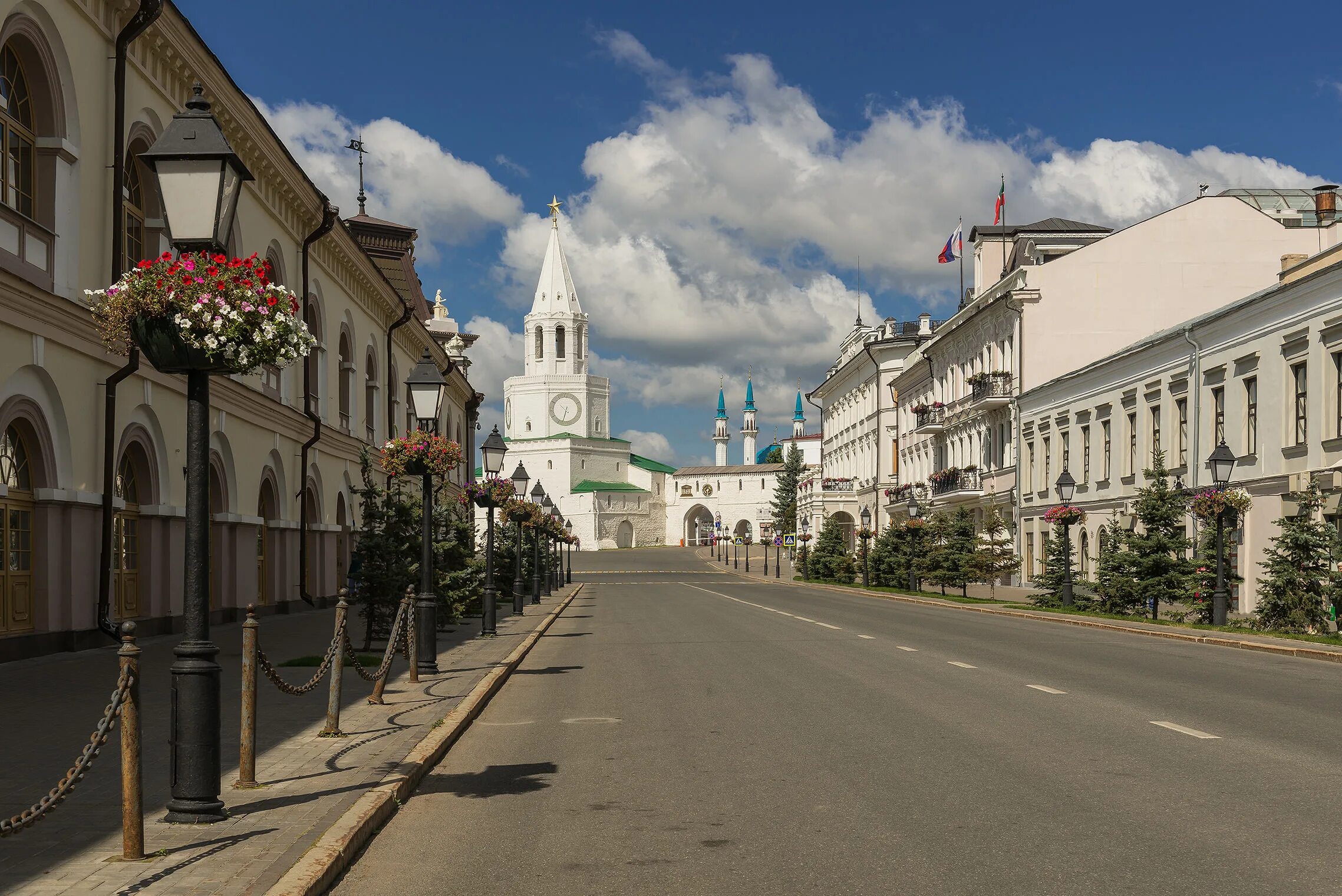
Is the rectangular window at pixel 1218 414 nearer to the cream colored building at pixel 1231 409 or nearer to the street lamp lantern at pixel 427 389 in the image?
the cream colored building at pixel 1231 409

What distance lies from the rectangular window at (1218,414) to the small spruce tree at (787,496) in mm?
99569

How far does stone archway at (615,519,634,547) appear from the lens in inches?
6590

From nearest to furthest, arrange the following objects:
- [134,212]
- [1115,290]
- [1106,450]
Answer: [134,212] < [1106,450] < [1115,290]

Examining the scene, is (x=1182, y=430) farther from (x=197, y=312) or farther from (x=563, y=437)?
(x=563, y=437)

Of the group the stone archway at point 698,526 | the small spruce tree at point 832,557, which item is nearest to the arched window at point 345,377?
the small spruce tree at point 832,557

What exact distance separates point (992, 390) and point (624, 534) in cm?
11670

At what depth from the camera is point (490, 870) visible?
6441mm

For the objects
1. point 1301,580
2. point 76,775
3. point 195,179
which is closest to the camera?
point 76,775

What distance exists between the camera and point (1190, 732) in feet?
35.1

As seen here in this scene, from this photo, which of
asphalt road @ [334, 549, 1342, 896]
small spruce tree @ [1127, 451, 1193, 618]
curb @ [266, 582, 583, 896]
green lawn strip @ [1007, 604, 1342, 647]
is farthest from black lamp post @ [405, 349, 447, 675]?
small spruce tree @ [1127, 451, 1193, 618]

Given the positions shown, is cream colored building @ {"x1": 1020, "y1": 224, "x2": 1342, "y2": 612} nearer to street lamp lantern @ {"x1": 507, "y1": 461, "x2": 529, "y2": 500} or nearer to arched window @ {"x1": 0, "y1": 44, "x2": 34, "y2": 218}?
street lamp lantern @ {"x1": 507, "y1": 461, "x2": 529, "y2": 500}

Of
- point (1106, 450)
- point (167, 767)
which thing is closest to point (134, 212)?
point (167, 767)

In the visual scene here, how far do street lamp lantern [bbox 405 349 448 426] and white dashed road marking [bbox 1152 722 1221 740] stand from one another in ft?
30.1

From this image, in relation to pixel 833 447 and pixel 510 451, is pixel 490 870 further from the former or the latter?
pixel 510 451
